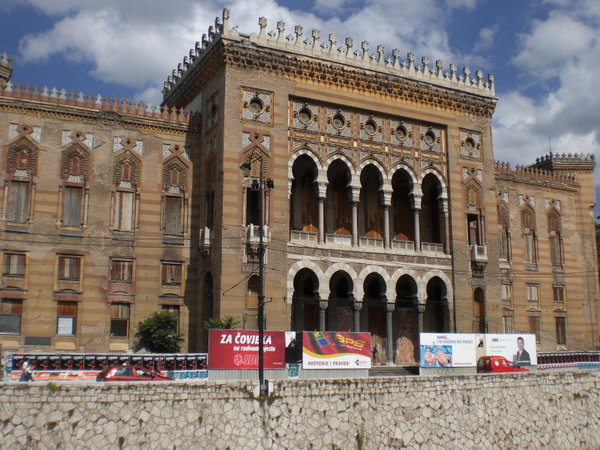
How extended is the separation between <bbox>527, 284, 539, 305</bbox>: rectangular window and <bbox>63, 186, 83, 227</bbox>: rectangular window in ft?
92.6

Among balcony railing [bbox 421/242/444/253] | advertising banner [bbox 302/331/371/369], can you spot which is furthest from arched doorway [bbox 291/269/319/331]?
advertising banner [bbox 302/331/371/369]

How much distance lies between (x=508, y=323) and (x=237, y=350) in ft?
75.2

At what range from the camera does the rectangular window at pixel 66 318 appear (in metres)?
31.7

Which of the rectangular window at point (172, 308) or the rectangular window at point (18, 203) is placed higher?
the rectangular window at point (18, 203)

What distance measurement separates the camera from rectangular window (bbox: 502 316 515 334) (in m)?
42.3

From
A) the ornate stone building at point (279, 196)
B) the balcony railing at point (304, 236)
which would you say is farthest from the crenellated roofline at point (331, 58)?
the balcony railing at point (304, 236)

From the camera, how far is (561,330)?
45.1 m

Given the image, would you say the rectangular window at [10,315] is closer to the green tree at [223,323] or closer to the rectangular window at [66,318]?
the rectangular window at [66,318]

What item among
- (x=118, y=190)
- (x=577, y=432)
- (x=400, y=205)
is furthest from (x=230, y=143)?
(x=577, y=432)

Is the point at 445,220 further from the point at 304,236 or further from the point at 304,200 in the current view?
the point at 304,236

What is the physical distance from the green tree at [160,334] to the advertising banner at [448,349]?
37.9 ft

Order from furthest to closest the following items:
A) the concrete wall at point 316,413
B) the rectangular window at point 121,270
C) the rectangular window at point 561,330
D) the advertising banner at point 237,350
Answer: the rectangular window at point 561,330 < the rectangular window at point 121,270 < the advertising banner at point 237,350 < the concrete wall at point 316,413

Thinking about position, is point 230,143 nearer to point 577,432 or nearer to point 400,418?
point 400,418

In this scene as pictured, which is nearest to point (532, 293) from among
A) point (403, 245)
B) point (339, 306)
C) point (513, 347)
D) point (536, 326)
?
point (536, 326)
